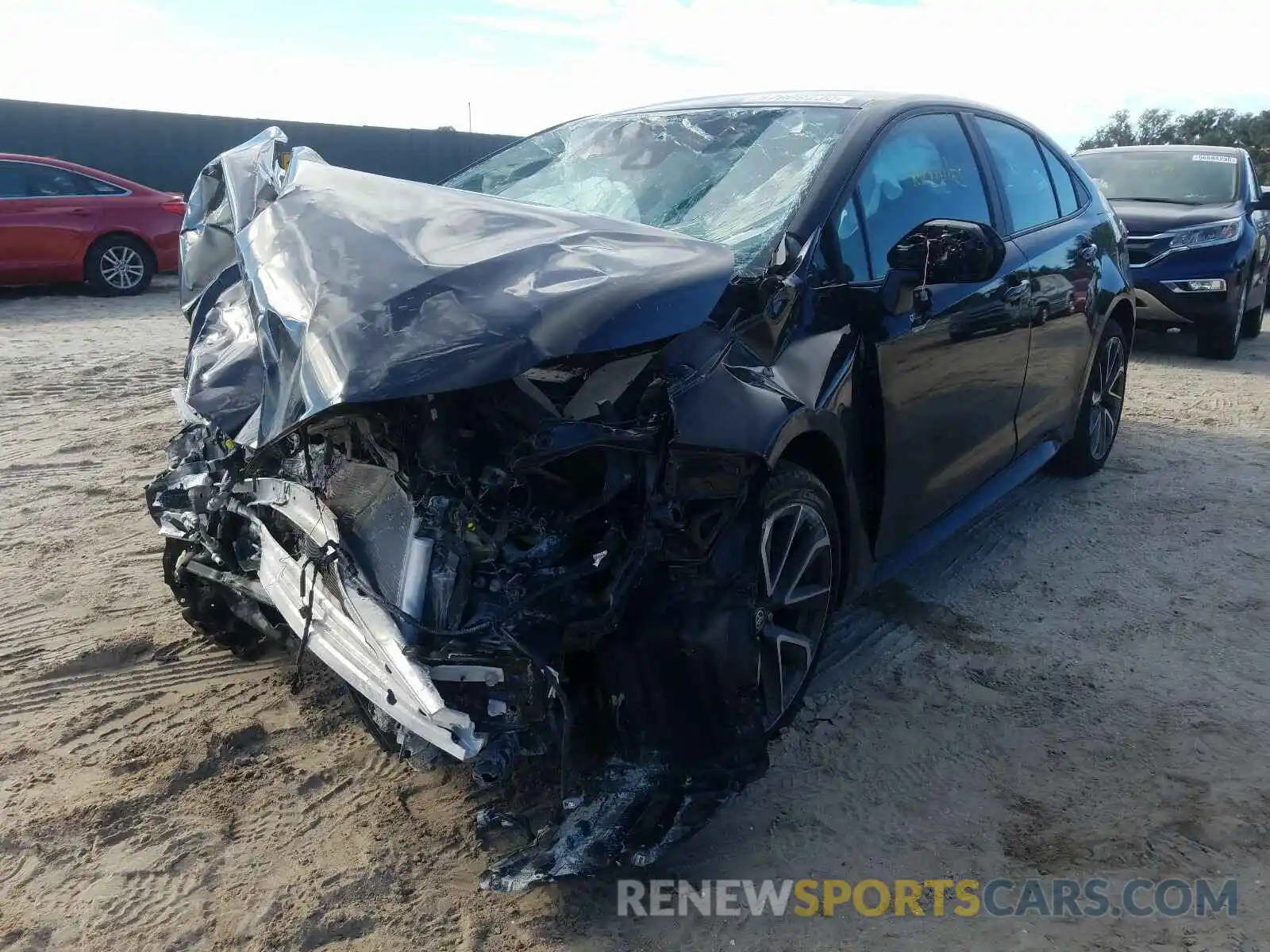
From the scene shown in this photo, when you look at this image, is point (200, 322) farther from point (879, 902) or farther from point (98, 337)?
point (98, 337)

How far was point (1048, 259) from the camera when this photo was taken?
4.10 meters

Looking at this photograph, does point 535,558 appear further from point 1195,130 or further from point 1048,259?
point 1195,130

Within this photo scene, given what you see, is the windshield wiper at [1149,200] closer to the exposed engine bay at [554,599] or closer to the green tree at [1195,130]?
the exposed engine bay at [554,599]

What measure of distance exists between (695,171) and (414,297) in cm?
149

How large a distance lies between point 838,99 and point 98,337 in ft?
24.0

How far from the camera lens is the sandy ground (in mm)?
2225

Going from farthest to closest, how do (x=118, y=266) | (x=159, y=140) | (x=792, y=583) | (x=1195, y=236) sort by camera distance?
(x=159, y=140) → (x=118, y=266) → (x=1195, y=236) → (x=792, y=583)

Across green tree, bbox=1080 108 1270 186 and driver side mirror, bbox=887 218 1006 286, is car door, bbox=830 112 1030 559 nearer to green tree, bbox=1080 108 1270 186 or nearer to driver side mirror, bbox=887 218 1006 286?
driver side mirror, bbox=887 218 1006 286

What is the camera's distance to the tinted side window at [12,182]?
10.0 meters

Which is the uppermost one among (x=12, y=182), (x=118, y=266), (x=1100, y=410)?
(x=12, y=182)

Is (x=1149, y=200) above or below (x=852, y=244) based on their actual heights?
above

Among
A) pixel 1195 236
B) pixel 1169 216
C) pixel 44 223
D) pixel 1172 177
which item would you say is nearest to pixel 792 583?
pixel 1195 236

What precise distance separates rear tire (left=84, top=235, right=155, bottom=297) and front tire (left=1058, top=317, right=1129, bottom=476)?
9995 mm

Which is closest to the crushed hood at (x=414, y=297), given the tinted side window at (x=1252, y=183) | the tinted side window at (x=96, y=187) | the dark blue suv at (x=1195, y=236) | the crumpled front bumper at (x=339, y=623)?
the crumpled front bumper at (x=339, y=623)
